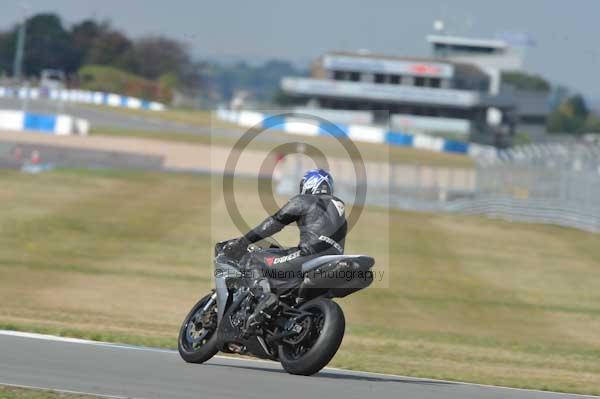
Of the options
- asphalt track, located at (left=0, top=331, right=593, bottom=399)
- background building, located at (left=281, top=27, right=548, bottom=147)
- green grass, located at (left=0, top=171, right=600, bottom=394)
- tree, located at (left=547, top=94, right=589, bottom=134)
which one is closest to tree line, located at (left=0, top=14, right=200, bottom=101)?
background building, located at (left=281, top=27, right=548, bottom=147)

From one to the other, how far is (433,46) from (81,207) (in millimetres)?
111102

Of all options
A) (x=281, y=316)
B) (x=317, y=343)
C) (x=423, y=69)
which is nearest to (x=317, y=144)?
(x=281, y=316)

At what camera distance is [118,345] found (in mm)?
11242

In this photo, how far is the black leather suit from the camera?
928 cm

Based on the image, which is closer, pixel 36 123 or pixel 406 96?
pixel 36 123

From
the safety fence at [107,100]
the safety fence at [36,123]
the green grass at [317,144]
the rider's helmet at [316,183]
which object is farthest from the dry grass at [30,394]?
the safety fence at [107,100]

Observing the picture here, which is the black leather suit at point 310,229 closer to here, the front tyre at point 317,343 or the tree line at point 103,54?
the front tyre at point 317,343

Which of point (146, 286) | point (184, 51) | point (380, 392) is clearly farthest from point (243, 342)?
point (184, 51)

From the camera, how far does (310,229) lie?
931 centimetres

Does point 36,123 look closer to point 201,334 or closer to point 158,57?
point 158,57

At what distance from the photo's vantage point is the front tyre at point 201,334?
32.4ft

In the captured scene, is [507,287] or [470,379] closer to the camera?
[470,379]

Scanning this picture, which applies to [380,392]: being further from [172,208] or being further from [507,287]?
[172,208]

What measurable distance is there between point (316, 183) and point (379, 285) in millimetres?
13689
